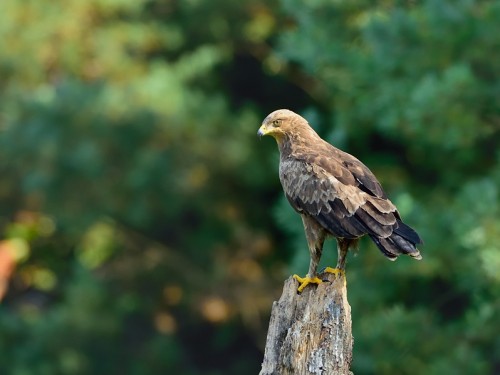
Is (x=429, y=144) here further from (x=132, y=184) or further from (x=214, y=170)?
(x=132, y=184)

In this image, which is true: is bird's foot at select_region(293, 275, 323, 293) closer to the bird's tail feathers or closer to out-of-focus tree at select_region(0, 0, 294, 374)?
the bird's tail feathers

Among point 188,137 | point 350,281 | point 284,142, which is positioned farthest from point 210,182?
point 284,142

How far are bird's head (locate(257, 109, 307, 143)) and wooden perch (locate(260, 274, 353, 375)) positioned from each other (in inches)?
44.9

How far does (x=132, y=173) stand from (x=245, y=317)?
2.26 m

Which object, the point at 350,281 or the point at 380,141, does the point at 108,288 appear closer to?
the point at 380,141

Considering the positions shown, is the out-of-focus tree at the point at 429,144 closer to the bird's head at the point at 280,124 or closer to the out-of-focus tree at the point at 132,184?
the out-of-focus tree at the point at 132,184

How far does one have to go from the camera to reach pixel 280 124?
19.1 ft

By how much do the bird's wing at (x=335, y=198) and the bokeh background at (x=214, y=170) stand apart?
3.54 metres

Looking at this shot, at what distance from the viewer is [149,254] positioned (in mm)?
13820

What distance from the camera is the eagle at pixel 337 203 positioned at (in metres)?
5.00

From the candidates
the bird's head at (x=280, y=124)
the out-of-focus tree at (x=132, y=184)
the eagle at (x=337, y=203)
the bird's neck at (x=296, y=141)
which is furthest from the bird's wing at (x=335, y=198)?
the out-of-focus tree at (x=132, y=184)

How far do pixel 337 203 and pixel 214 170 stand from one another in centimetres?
772

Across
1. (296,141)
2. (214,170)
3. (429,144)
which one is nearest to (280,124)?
(296,141)

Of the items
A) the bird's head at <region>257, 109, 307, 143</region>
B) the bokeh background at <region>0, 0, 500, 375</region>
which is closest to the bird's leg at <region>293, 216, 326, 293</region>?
the bird's head at <region>257, 109, 307, 143</region>
